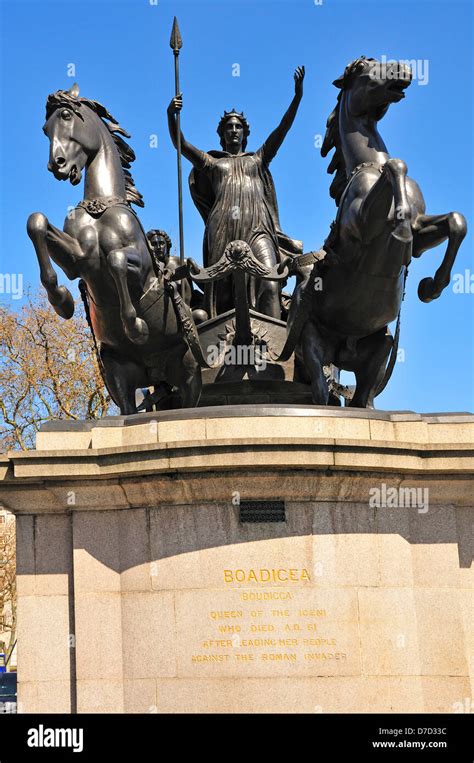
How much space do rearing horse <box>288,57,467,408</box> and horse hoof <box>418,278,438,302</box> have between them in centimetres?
1

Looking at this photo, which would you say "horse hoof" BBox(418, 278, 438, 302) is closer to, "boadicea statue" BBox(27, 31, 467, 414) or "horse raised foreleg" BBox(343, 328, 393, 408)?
"boadicea statue" BBox(27, 31, 467, 414)

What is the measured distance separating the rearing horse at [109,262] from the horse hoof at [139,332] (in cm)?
1

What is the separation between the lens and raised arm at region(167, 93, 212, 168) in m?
15.5

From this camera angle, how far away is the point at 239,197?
16.1 meters

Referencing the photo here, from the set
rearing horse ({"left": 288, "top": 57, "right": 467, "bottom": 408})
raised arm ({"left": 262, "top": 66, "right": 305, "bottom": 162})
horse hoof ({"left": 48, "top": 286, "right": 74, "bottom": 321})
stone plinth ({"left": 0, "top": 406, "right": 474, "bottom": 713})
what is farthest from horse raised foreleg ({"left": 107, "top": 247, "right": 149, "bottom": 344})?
raised arm ({"left": 262, "top": 66, "right": 305, "bottom": 162})

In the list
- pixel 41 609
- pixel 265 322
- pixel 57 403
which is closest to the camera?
pixel 41 609

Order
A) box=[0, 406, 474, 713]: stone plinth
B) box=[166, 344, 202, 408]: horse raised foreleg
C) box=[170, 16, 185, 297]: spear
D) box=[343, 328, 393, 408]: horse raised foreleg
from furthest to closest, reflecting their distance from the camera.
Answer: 1. box=[170, 16, 185, 297]: spear
2. box=[166, 344, 202, 408]: horse raised foreleg
3. box=[343, 328, 393, 408]: horse raised foreleg
4. box=[0, 406, 474, 713]: stone plinth

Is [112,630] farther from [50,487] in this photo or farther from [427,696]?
[427,696]

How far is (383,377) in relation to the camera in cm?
1370

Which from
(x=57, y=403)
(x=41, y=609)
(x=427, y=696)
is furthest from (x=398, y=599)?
(x=57, y=403)

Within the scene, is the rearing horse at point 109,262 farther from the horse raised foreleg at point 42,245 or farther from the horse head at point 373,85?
the horse head at point 373,85

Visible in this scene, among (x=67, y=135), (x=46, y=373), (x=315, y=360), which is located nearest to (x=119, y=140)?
(x=67, y=135)

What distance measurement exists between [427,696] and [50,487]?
3906mm

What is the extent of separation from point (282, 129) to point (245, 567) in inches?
313
